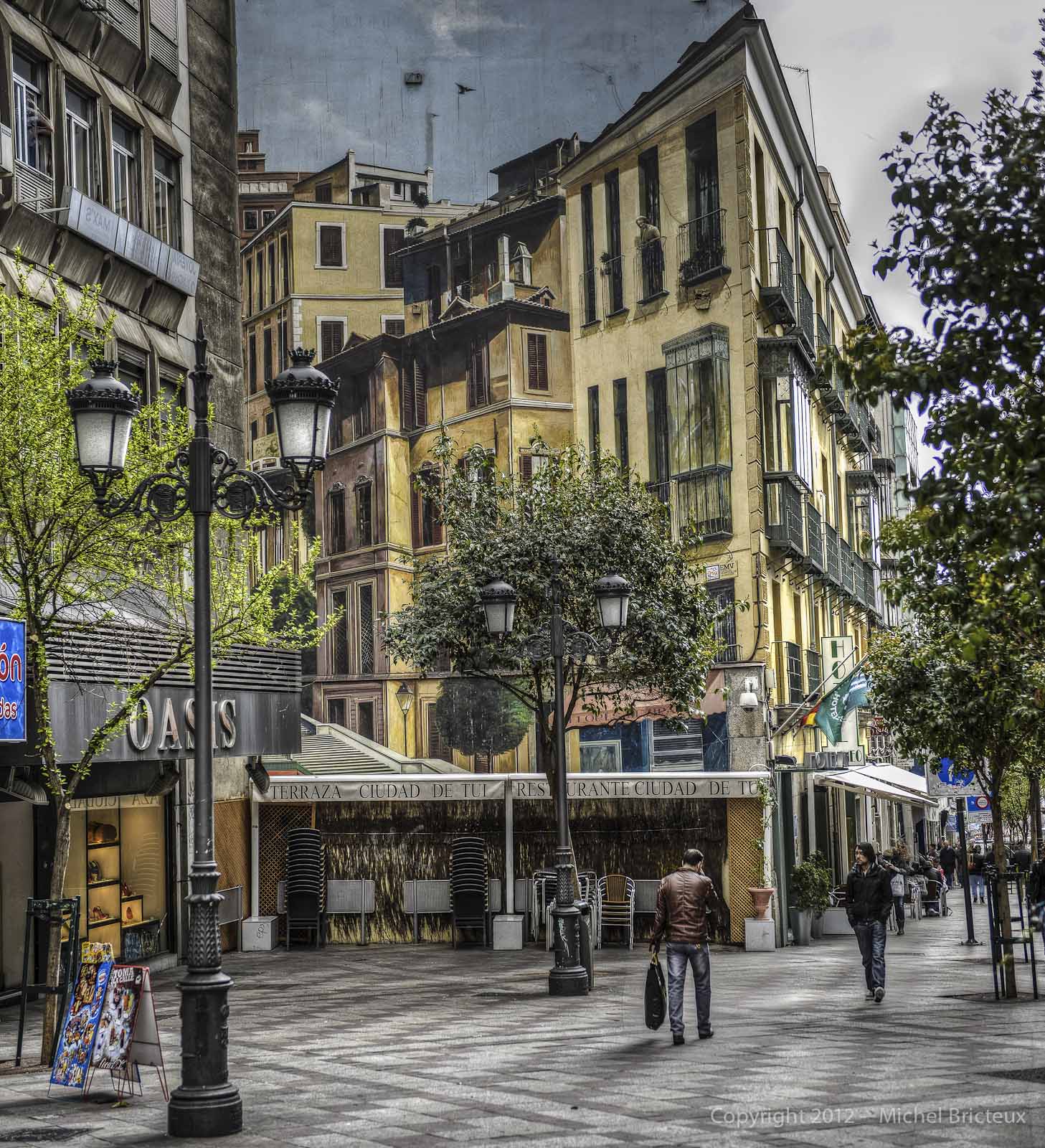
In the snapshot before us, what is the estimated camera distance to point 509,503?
105 ft

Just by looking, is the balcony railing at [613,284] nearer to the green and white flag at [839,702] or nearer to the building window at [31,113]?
the green and white flag at [839,702]

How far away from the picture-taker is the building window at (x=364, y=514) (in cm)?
3397

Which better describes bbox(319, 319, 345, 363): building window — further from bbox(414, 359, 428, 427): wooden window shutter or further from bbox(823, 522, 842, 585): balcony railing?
bbox(823, 522, 842, 585): balcony railing

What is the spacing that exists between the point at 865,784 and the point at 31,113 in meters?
→ 16.7

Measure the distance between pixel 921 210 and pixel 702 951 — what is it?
7052mm

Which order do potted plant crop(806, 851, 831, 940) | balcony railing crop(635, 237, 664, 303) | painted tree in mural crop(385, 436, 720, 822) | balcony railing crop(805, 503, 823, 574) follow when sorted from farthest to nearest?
1. balcony railing crop(805, 503, 823, 574)
2. balcony railing crop(635, 237, 664, 303)
3. potted plant crop(806, 851, 831, 940)
4. painted tree in mural crop(385, 436, 720, 822)

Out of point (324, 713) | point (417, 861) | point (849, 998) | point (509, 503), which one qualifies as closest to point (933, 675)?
point (849, 998)

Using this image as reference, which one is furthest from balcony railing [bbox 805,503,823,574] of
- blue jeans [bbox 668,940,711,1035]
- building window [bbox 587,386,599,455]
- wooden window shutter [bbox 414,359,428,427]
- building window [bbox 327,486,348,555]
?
blue jeans [bbox 668,940,711,1035]

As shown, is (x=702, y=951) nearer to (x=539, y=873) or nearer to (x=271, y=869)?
(x=539, y=873)

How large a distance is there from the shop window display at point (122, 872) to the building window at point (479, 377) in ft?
44.2

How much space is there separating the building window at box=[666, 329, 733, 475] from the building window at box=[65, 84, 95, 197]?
13.9 metres

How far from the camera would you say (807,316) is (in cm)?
3603

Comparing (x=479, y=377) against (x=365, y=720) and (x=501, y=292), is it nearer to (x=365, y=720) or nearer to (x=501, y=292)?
(x=501, y=292)

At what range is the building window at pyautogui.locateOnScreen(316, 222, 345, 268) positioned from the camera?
115 feet
